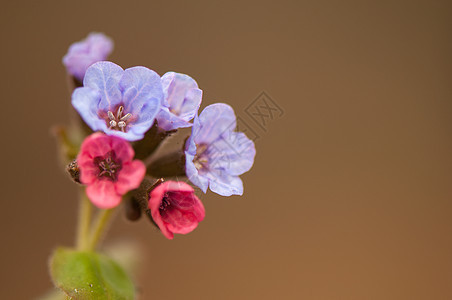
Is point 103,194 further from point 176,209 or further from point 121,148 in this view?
point 176,209

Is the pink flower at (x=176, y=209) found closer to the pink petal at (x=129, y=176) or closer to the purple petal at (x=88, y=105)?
the pink petal at (x=129, y=176)

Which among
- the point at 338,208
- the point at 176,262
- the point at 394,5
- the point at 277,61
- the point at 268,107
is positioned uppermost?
the point at 394,5

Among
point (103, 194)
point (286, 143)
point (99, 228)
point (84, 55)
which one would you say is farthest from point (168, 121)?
point (286, 143)

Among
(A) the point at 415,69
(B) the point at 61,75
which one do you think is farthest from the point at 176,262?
(A) the point at 415,69

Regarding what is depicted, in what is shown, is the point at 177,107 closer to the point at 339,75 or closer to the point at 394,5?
the point at 339,75

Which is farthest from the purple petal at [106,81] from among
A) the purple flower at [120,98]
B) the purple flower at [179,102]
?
the purple flower at [179,102]

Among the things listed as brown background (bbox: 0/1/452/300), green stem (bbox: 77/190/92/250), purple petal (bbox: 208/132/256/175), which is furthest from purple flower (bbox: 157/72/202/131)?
brown background (bbox: 0/1/452/300)
